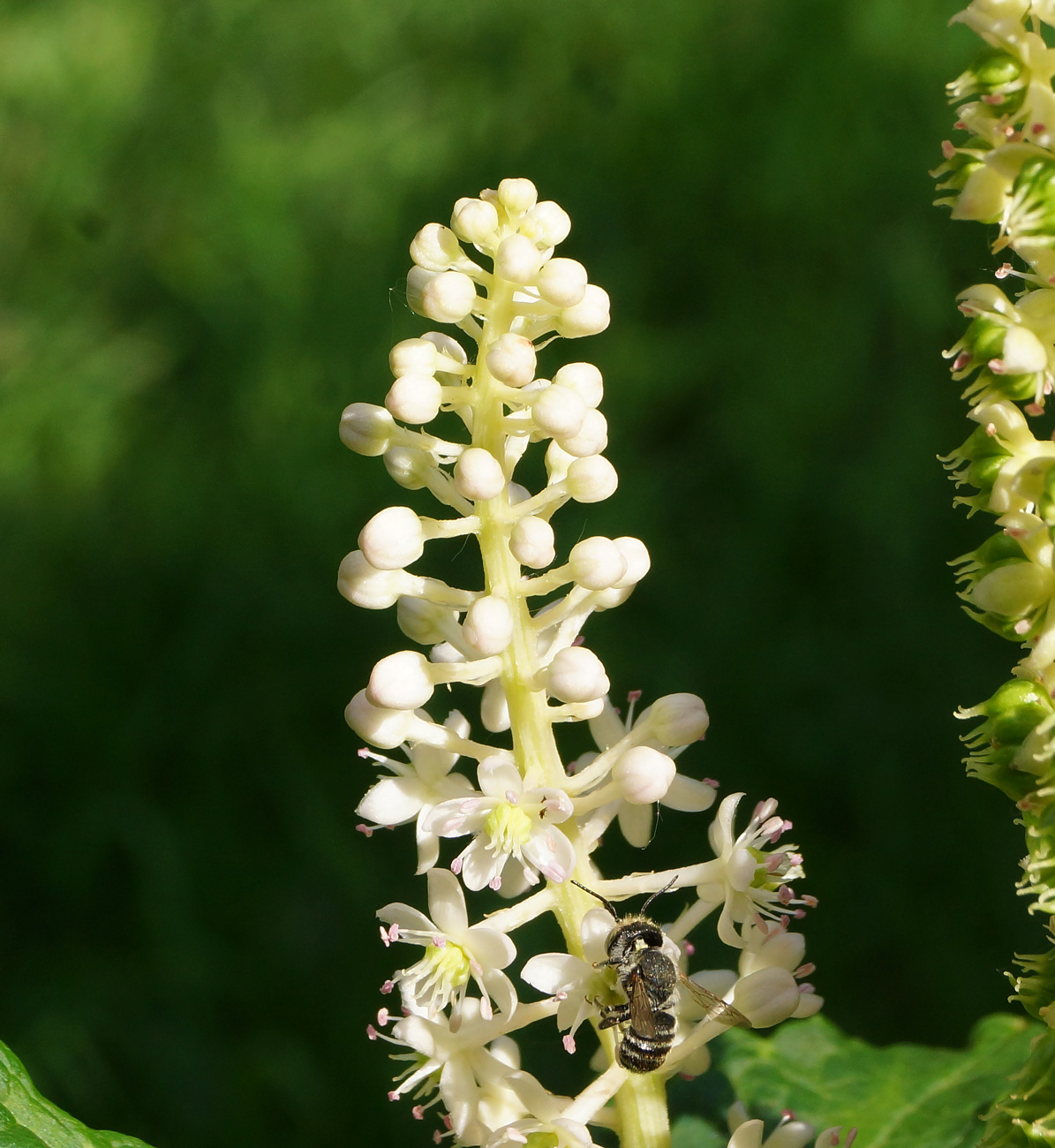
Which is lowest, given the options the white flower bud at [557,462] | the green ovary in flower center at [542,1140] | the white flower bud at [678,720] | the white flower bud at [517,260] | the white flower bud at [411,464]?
the green ovary in flower center at [542,1140]

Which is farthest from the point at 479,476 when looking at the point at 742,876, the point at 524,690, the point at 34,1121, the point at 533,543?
the point at 34,1121

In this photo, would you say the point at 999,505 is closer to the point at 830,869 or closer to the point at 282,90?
the point at 830,869

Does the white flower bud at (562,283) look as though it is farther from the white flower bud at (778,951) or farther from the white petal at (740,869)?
the white flower bud at (778,951)

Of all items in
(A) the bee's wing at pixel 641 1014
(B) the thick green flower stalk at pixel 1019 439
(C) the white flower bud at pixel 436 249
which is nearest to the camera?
(B) the thick green flower stalk at pixel 1019 439

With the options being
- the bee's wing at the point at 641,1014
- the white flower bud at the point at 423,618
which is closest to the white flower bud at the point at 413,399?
the white flower bud at the point at 423,618

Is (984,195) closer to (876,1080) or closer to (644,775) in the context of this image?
(644,775)

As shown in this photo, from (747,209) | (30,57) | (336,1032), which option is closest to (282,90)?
(30,57)
